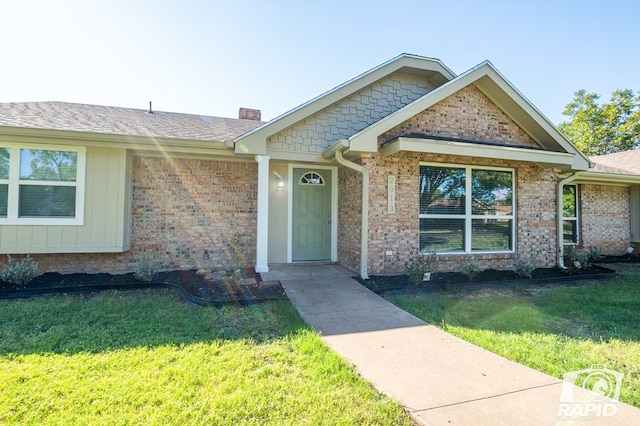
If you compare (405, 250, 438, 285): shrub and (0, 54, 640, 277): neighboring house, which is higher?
(0, 54, 640, 277): neighboring house

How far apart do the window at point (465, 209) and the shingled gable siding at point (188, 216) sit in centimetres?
411

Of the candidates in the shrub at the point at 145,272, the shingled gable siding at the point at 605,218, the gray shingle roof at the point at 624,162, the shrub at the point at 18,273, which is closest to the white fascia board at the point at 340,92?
the shrub at the point at 145,272

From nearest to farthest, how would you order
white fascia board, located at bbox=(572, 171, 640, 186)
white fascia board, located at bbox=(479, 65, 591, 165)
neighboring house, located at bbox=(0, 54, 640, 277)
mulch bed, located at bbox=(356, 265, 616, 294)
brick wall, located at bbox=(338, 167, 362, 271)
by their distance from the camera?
mulch bed, located at bbox=(356, 265, 616, 294)
neighboring house, located at bbox=(0, 54, 640, 277)
brick wall, located at bbox=(338, 167, 362, 271)
white fascia board, located at bbox=(479, 65, 591, 165)
white fascia board, located at bbox=(572, 171, 640, 186)

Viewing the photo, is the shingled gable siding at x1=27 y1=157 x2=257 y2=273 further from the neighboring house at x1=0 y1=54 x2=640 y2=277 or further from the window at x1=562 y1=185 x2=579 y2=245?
the window at x1=562 y1=185 x2=579 y2=245

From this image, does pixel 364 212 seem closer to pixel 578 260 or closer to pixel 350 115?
pixel 350 115

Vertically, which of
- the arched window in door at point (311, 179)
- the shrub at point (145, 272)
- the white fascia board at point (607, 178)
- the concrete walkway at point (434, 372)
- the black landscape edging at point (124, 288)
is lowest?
the concrete walkway at point (434, 372)

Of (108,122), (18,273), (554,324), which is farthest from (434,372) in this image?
(108,122)

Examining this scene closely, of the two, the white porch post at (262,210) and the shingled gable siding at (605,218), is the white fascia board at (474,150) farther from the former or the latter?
the shingled gable siding at (605,218)

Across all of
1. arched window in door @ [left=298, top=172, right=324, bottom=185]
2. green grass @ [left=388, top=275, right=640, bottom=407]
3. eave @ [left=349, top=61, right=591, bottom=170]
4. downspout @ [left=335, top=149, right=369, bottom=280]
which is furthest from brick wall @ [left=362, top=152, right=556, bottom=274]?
arched window in door @ [left=298, top=172, right=324, bottom=185]

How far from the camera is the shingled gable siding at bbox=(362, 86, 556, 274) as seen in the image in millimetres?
6750

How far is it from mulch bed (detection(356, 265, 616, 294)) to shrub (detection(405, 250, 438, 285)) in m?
0.15

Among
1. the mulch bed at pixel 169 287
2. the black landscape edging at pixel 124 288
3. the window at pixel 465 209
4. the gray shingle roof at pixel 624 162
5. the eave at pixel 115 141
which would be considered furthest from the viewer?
the gray shingle roof at pixel 624 162

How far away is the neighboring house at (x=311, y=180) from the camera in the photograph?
20.3ft

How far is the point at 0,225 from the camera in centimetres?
593
